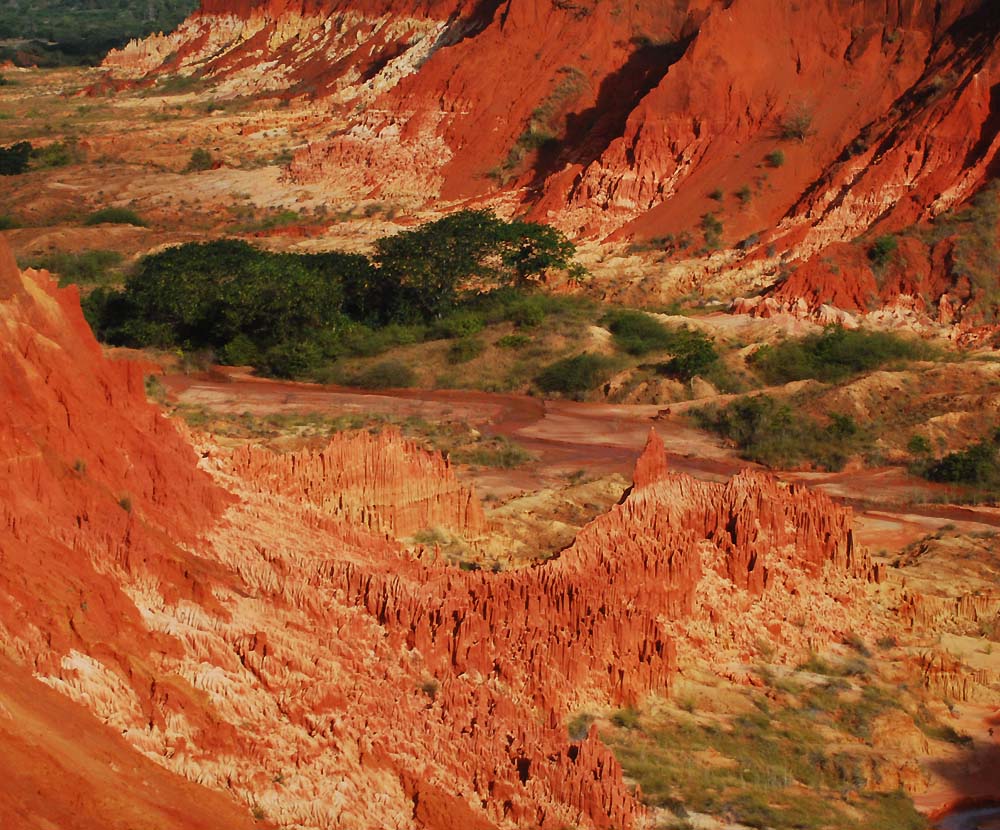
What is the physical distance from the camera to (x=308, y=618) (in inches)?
387

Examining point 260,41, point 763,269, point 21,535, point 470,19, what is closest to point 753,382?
point 763,269

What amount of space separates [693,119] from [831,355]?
16630 millimetres

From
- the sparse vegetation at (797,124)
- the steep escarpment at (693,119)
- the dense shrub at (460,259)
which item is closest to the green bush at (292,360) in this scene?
the dense shrub at (460,259)

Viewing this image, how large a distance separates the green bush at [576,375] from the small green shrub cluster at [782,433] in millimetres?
3343

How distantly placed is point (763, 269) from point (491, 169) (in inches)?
663

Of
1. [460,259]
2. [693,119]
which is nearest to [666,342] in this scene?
[460,259]

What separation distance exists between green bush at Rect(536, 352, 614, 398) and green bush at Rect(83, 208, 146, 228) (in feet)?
80.2

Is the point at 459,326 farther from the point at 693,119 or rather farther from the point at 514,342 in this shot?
the point at 693,119

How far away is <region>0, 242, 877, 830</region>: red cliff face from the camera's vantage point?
7719 mm

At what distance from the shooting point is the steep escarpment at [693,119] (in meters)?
37.9

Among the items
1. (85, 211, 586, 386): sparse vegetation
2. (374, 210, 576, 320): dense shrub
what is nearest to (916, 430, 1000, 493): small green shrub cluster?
(85, 211, 586, 386): sparse vegetation

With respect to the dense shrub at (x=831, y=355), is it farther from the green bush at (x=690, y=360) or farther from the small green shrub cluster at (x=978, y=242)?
the small green shrub cluster at (x=978, y=242)

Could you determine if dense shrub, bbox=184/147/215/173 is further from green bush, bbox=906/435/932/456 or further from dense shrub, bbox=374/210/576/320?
green bush, bbox=906/435/932/456

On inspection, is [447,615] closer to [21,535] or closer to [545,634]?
[545,634]
